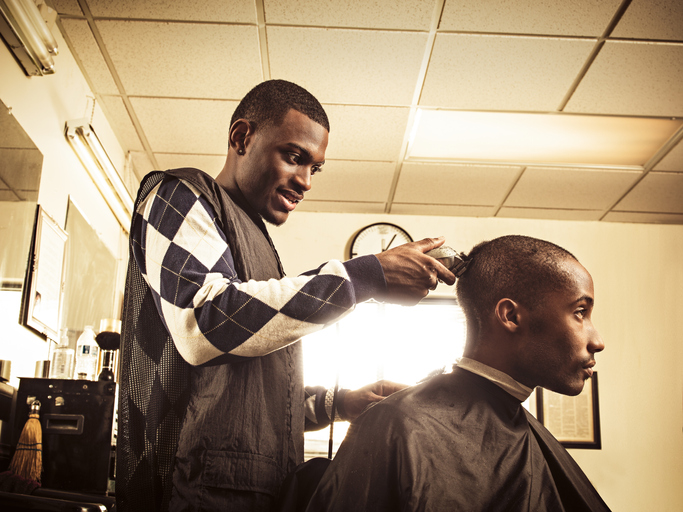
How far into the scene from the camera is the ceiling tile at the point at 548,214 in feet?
16.4

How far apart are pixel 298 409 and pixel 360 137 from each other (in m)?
2.85

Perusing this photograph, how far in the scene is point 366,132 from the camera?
3.92 m

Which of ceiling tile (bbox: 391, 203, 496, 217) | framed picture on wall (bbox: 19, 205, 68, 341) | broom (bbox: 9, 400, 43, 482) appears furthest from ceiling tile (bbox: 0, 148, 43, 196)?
ceiling tile (bbox: 391, 203, 496, 217)

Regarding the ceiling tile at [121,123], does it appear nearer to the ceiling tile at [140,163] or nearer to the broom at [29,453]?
the ceiling tile at [140,163]

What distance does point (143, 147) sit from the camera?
413cm

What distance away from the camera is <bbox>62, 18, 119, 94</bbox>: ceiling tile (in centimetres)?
300

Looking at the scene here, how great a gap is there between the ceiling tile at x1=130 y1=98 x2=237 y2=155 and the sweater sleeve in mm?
2549

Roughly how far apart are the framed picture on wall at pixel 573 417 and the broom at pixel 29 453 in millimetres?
3591

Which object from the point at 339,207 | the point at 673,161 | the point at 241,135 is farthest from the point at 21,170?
the point at 673,161

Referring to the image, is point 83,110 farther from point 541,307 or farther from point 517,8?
point 541,307

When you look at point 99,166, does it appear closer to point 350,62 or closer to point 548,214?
point 350,62

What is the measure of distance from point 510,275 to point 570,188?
321 centimetres

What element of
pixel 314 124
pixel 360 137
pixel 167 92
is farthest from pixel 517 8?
pixel 167 92

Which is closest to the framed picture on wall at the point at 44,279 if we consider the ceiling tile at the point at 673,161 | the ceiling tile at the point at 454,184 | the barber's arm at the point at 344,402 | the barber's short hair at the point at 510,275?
the barber's arm at the point at 344,402
